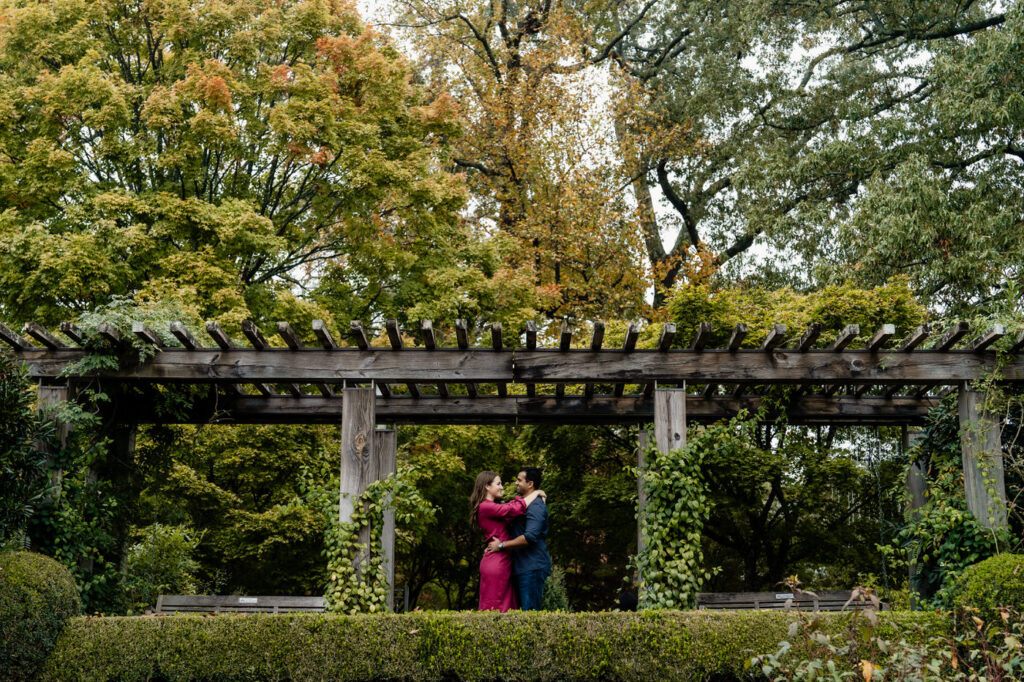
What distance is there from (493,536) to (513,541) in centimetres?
26

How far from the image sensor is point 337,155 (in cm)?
1616

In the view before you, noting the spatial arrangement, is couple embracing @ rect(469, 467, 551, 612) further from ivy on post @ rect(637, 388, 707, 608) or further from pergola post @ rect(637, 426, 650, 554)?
pergola post @ rect(637, 426, 650, 554)

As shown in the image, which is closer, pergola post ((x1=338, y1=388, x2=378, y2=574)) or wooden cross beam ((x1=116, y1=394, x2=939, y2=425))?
pergola post ((x1=338, y1=388, x2=378, y2=574))

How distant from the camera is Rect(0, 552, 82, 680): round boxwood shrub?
23.5ft

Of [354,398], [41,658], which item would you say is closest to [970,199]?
[354,398]

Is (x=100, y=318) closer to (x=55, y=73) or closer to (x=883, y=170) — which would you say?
(x=55, y=73)

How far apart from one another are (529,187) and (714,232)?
427 centimetres

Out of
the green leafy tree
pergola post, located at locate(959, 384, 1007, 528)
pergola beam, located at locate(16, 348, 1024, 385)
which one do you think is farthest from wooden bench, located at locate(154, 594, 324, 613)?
pergola post, located at locate(959, 384, 1007, 528)

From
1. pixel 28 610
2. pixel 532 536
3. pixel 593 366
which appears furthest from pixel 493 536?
pixel 28 610

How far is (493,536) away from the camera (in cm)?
858

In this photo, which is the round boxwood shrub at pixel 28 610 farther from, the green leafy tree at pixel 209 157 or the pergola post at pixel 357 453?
the green leafy tree at pixel 209 157

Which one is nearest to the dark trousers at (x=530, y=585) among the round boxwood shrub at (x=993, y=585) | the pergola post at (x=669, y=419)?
the pergola post at (x=669, y=419)

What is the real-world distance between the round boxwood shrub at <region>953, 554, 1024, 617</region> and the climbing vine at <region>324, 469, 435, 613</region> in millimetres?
4339

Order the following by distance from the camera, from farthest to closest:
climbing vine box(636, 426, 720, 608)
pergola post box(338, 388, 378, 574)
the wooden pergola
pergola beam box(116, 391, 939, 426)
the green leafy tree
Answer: the green leafy tree < pergola beam box(116, 391, 939, 426) < the wooden pergola < pergola post box(338, 388, 378, 574) < climbing vine box(636, 426, 720, 608)
